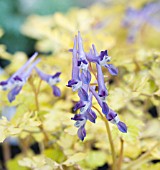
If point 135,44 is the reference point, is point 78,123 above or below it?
below

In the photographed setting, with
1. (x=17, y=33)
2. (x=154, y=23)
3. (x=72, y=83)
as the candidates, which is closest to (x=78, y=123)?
(x=72, y=83)

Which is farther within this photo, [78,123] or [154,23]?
[154,23]

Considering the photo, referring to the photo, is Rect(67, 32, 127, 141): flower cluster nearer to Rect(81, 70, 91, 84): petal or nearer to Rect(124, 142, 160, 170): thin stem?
Rect(81, 70, 91, 84): petal

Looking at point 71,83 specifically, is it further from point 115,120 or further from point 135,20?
point 135,20

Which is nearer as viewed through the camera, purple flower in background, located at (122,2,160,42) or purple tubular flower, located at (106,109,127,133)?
purple tubular flower, located at (106,109,127,133)

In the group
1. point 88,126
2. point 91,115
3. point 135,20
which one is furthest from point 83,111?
point 135,20

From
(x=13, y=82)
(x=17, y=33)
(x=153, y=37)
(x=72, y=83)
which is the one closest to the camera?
(x=72, y=83)

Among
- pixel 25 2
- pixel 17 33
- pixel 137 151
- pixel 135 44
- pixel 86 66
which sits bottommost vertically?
pixel 137 151

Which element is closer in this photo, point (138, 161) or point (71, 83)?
point (71, 83)

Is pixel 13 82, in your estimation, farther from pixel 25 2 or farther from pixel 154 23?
pixel 25 2

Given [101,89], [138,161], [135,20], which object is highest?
[135,20]

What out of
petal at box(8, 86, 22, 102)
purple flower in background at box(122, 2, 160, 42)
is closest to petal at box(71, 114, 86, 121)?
petal at box(8, 86, 22, 102)
